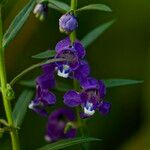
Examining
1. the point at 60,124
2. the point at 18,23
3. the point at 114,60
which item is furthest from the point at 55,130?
the point at 114,60

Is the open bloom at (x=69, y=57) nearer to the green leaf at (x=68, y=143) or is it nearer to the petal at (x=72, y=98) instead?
the petal at (x=72, y=98)

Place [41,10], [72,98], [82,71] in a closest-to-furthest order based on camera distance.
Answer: [82,71]
[72,98]
[41,10]

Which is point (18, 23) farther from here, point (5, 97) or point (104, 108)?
point (104, 108)

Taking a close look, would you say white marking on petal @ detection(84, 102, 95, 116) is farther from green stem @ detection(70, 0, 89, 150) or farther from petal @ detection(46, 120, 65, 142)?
petal @ detection(46, 120, 65, 142)

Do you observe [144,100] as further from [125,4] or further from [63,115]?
[63,115]

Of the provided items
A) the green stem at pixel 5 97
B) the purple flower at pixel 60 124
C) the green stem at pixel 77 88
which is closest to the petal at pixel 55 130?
the purple flower at pixel 60 124

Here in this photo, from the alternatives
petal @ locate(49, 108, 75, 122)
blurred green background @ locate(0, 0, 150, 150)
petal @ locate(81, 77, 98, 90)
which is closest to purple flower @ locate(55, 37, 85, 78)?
petal @ locate(81, 77, 98, 90)

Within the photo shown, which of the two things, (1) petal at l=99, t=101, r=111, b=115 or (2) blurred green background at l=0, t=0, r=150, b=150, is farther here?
(2) blurred green background at l=0, t=0, r=150, b=150
